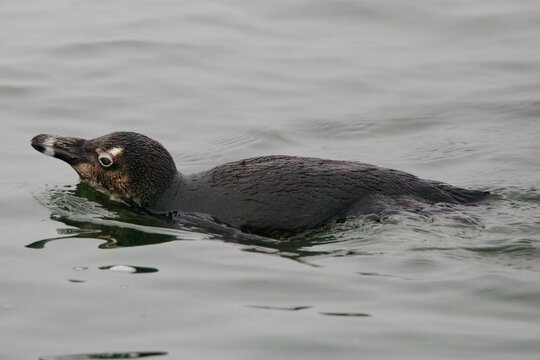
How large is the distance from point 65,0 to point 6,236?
31.7 ft

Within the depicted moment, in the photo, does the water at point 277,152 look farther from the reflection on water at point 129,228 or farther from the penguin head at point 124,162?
the penguin head at point 124,162

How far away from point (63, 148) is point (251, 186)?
7.22 feet

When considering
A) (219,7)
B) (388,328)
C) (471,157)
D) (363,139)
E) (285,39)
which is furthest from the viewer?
(219,7)

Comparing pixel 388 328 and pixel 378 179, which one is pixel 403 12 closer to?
pixel 378 179

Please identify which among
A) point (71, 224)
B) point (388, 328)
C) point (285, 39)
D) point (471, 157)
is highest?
point (285, 39)

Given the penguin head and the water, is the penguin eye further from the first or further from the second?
the water

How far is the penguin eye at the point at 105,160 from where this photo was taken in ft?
35.3

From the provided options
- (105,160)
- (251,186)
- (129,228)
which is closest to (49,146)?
(105,160)

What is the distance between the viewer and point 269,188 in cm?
1000

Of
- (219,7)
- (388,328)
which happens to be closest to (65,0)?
(219,7)

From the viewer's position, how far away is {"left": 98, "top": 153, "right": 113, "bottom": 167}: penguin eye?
1076cm

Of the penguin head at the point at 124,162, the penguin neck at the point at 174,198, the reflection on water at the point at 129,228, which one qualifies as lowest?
the reflection on water at the point at 129,228

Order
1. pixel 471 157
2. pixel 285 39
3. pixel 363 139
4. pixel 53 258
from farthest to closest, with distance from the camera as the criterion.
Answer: pixel 285 39, pixel 363 139, pixel 471 157, pixel 53 258

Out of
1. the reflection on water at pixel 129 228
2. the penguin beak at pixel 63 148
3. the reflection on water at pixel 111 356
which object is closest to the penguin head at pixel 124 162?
the penguin beak at pixel 63 148
